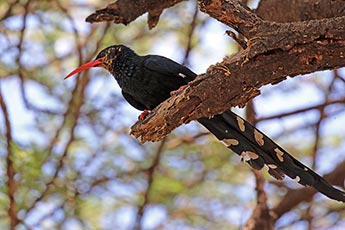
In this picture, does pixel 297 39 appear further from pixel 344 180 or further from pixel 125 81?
pixel 344 180

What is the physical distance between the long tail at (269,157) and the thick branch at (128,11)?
600mm

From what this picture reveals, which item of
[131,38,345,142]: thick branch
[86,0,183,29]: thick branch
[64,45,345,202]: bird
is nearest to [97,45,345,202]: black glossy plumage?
[64,45,345,202]: bird

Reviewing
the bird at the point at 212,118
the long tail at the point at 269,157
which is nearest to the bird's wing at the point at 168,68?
the bird at the point at 212,118

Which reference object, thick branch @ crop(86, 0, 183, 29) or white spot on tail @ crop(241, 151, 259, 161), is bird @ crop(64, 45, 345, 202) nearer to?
white spot on tail @ crop(241, 151, 259, 161)

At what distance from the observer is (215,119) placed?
235 centimetres

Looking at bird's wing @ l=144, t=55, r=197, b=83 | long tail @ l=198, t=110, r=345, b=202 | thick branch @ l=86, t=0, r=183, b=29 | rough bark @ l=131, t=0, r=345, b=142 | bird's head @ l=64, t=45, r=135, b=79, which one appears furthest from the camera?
bird's head @ l=64, t=45, r=135, b=79

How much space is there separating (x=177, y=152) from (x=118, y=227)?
1.66 feet

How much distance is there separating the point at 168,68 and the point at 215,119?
0.88 feet

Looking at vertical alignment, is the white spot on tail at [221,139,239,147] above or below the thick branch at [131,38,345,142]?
above

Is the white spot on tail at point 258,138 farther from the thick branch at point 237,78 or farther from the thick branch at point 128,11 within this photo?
the thick branch at point 128,11

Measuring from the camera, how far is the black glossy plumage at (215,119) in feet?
7.59

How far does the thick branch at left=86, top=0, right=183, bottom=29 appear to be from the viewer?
267cm

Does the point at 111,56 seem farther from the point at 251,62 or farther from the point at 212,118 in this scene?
the point at 251,62

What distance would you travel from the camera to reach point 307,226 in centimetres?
351
